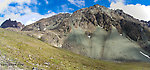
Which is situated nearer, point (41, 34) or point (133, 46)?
point (41, 34)

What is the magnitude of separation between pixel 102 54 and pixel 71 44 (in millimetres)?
46180

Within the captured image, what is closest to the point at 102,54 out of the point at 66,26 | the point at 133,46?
the point at 133,46

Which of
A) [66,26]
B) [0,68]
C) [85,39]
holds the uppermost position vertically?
[66,26]

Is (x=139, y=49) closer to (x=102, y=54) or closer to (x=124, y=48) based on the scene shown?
(x=124, y=48)

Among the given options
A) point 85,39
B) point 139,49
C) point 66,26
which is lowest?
point 139,49

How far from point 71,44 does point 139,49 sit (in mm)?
107603

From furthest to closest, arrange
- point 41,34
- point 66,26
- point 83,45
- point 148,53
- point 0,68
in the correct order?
1. point 66,26
2. point 148,53
3. point 83,45
4. point 41,34
5. point 0,68

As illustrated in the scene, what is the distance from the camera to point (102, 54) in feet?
509

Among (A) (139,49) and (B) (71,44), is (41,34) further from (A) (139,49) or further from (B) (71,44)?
(A) (139,49)

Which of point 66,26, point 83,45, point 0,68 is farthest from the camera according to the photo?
point 66,26

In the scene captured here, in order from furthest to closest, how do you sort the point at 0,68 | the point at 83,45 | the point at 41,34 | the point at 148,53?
the point at 148,53
the point at 83,45
the point at 41,34
the point at 0,68

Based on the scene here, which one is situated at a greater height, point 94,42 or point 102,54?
Result: point 94,42

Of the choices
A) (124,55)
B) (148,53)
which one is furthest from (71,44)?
(148,53)

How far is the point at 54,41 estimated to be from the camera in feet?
515
